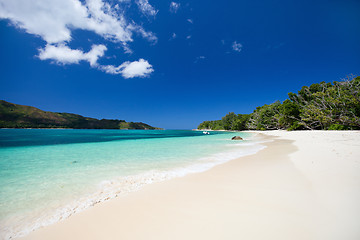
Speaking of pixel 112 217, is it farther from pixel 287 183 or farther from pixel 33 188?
pixel 287 183

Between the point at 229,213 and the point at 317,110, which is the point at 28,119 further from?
the point at 317,110

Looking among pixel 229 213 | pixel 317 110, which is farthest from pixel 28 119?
pixel 317 110

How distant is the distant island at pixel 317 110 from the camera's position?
23.7 metres

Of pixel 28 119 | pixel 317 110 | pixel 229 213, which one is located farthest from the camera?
pixel 28 119

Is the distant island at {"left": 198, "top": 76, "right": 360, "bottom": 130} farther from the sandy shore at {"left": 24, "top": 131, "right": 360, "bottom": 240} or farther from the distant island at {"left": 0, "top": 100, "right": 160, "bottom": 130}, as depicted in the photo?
the distant island at {"left": 0, "top": 100, "right": 160, "bottom": 130}

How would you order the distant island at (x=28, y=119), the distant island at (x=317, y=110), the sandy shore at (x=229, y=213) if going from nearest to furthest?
1. the sandy shore at (x=229, y=213)
2. the distant island at (x=317, y=110)
3. the distant island at (x=28, y=119)

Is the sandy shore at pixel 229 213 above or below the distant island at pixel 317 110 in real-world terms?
below

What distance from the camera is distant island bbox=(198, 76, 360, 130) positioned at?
77.7 feet

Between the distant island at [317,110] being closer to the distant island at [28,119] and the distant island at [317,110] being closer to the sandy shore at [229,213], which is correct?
the sandy shore at [229,213]

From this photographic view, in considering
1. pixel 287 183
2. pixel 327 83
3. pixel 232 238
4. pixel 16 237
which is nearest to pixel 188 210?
pixel 232 238

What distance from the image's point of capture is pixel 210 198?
369 centimetres

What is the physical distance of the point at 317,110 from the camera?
28.3 m

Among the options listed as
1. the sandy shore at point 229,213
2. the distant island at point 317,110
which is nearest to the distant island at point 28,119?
the distant island at point 317,110

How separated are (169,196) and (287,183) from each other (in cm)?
370
